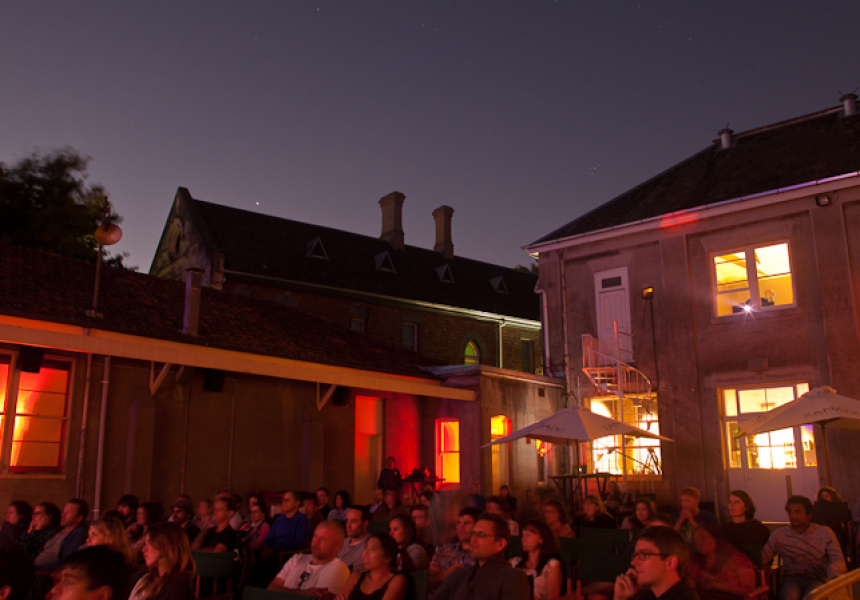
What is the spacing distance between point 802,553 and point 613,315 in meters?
11.3

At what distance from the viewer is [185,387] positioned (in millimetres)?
12922

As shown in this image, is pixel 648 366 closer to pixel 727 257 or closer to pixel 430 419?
pixel 727 257

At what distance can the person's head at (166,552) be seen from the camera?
5129 millimetres

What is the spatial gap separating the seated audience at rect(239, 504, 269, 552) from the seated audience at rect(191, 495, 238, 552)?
24 cm

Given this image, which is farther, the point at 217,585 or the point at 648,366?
the point at 648,366

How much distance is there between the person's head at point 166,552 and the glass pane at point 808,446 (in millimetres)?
13232

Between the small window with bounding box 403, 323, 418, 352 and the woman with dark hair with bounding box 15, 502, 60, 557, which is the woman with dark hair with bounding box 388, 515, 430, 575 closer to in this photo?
the woman with dark hair with bounding box 15, 502, 60, 557

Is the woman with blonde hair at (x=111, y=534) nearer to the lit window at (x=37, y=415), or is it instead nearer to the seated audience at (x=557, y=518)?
the seated audience at (x=557, y=518)

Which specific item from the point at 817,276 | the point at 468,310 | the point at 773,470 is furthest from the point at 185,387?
the point at 468,310

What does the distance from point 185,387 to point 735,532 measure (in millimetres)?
8995

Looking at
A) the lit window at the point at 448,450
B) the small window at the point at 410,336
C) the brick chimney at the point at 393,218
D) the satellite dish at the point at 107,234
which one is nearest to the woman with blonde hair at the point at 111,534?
the satellite dish at the point at 107,234

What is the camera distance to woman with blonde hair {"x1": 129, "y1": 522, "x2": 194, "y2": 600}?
504 centimetres

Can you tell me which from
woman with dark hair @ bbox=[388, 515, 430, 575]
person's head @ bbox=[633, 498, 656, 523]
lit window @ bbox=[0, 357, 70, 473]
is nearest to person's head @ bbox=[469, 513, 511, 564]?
woman with dark hair @ bbox=[388, 515, 430, 575]

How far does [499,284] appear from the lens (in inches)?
1324
